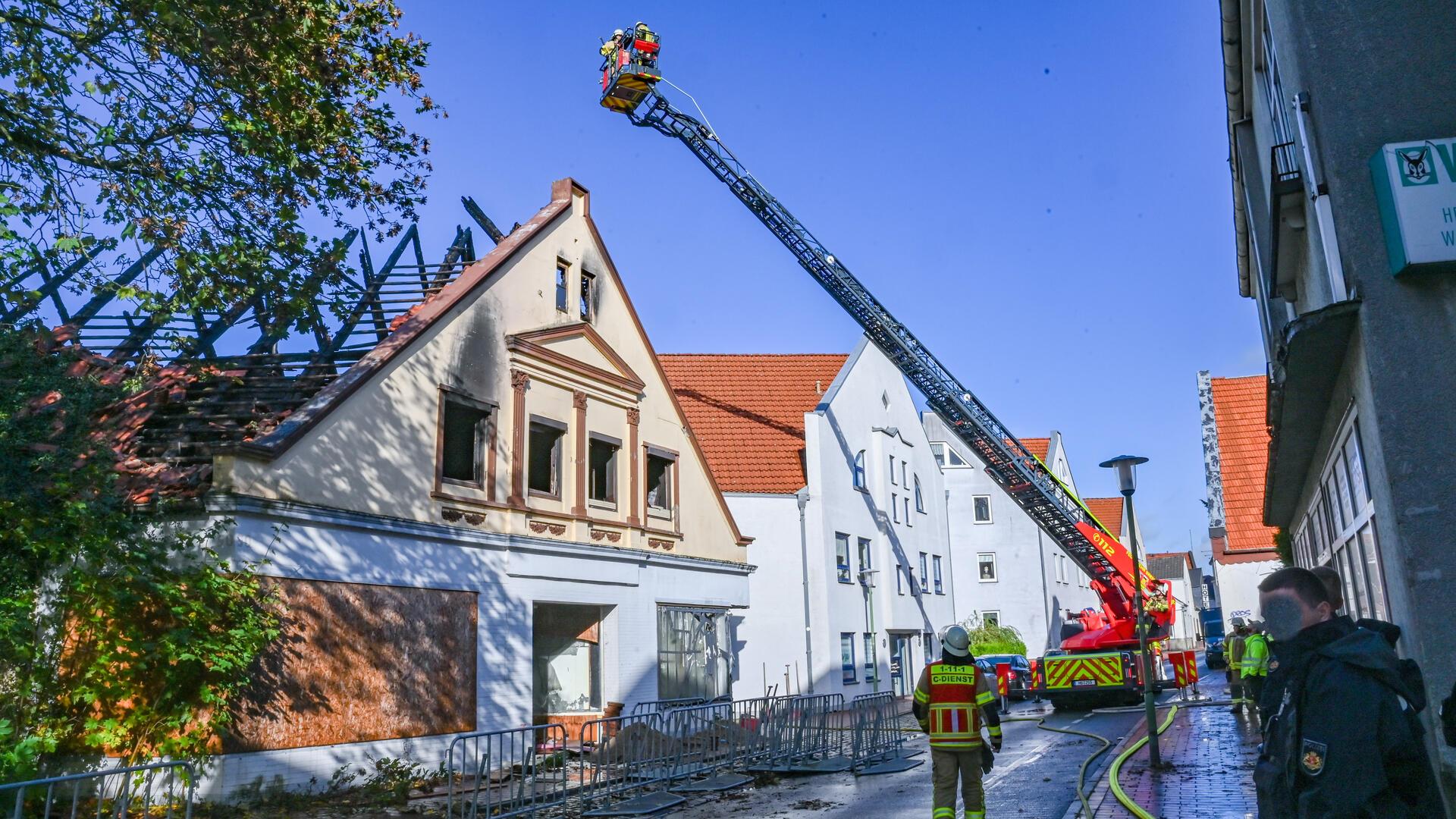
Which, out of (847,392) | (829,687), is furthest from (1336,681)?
(847,392)

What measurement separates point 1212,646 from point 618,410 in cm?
3401

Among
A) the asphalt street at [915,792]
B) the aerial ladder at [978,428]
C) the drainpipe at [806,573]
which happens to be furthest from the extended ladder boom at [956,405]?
the asphalt street at [915,792]

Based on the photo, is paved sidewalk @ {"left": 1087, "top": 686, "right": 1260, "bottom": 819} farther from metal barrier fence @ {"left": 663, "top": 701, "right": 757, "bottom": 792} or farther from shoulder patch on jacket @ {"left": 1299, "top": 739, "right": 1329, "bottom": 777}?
shoulder patch on jacket @ {"left": 1299, "top": 739, "right": 1329, "bottom": 777}

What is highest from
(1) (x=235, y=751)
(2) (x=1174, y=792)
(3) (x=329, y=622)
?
(3) (x=329, y=622)

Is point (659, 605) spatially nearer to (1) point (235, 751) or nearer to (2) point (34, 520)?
(1) point (235, 751)

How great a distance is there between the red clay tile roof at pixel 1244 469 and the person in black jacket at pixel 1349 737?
2708cm

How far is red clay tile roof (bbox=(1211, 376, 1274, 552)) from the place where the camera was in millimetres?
28438

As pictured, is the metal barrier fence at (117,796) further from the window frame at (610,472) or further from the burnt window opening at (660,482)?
the burnt window opening at (660,482)

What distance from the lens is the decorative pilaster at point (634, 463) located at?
795 inches

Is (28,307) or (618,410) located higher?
(618,410)

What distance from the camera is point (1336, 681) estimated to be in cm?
356

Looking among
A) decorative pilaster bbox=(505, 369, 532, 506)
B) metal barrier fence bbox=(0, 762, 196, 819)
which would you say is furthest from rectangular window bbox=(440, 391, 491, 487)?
metal barrier fence bbox=(0, 762, 196, 819)

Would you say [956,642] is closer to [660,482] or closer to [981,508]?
[660,482]

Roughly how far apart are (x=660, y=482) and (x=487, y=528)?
19.1 feet
